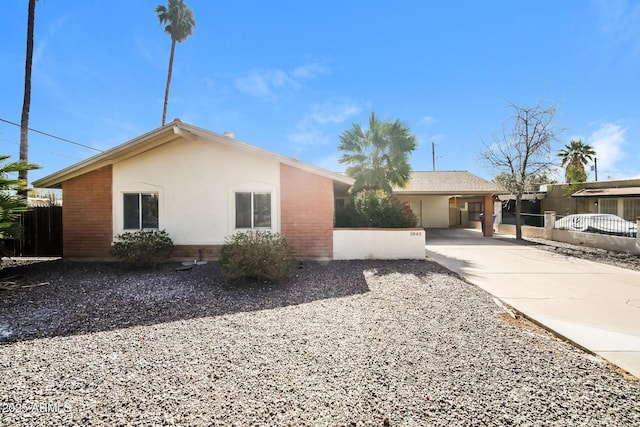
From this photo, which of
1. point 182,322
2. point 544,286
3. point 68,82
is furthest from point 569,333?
point 68,82

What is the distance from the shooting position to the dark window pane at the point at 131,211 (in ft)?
32.9

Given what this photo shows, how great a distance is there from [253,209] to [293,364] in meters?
7.30

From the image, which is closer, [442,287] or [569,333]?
[569,333]

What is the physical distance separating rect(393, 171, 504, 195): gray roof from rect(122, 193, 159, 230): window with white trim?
13.9 m

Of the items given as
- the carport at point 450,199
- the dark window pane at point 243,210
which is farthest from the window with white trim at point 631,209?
the dark window pane at point 243,210

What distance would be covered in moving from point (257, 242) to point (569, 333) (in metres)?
6.25

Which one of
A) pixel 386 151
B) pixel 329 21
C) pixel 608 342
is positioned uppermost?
pixel 329 21

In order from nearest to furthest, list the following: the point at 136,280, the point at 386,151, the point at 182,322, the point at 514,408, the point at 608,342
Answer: the point at 514,408 < the point at 608,342 < the point at 182,322 < the point at 136,280 < the point at 386,151

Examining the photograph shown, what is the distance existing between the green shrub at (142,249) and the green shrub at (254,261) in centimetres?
305

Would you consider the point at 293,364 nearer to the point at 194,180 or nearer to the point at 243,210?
the point at 243,210

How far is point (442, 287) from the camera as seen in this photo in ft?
22.3

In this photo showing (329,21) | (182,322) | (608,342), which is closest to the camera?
(608,342)

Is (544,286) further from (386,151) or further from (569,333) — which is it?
(386,151)

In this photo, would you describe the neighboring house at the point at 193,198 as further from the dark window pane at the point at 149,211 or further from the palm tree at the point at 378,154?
the palm tree at the point at 378,154
